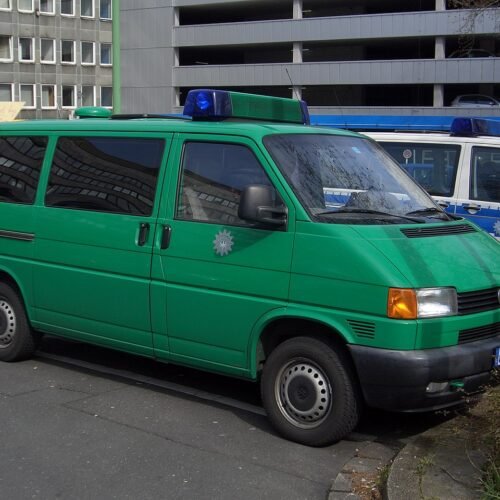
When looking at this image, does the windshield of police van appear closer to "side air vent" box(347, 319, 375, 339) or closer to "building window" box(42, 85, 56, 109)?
"side air vent" box(347, 319, 375, 339)

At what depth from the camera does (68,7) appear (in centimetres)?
6612

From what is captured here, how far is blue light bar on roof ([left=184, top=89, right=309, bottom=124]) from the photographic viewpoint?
19.2ft

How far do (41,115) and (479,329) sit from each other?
63268 millimetres

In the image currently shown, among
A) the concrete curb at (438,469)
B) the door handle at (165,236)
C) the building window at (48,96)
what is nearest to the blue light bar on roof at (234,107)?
the door handle at (165,236)

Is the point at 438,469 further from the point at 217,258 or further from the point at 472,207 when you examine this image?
the point at 472,207

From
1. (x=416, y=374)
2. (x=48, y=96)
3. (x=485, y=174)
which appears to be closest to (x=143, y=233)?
(x=416, y=374)

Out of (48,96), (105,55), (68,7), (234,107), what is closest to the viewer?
(234,107)

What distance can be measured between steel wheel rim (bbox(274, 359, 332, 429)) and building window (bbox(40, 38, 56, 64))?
63170 mm

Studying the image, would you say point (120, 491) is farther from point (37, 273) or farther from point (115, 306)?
point (37, 273)

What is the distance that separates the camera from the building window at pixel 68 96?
216 ft

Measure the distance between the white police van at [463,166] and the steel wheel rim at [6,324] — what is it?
14.2ft

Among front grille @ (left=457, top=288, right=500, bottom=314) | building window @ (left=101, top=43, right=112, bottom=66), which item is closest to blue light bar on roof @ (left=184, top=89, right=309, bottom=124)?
front grille @ (left=457, top=288, right=500, bottom=314)

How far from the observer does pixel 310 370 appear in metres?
5.05

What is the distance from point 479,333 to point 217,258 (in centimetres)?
179
